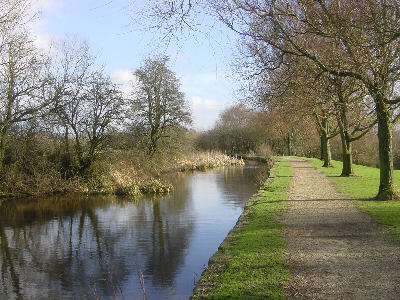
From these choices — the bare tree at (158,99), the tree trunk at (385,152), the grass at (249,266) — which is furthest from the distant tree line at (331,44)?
the bare tree at (158,99)

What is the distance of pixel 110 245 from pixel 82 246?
0.76 meters

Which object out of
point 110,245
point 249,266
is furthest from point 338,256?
point 110,245

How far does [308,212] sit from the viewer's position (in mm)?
10984

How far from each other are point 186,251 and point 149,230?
9.23 feet

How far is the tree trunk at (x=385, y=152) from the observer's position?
12.2 meters

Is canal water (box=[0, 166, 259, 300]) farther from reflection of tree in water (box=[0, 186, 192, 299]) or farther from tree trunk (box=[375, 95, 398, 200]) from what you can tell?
tree trunk (box=[375, 95, 398, 200])

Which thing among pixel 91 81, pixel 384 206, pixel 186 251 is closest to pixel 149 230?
pixel 186 251

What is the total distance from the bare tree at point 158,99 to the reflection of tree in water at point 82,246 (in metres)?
17.0

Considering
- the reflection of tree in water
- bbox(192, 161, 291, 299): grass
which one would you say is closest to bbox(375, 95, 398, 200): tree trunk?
bbox(192, 161, 291, 299): grass

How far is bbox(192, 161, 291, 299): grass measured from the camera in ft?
17.6

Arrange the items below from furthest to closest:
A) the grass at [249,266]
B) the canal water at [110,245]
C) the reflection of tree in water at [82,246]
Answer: the reflection of tree in water at [82,246]
the canal water at [110,245]
the grass at [249,266]

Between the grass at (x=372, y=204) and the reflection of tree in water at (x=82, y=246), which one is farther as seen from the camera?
the grass at (x=372, y=204)

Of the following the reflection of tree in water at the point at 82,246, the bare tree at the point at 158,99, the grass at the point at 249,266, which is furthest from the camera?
the bare tree at the point at 158,99

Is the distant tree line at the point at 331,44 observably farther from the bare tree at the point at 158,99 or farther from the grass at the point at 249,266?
the bare tree at the point at 158,99
